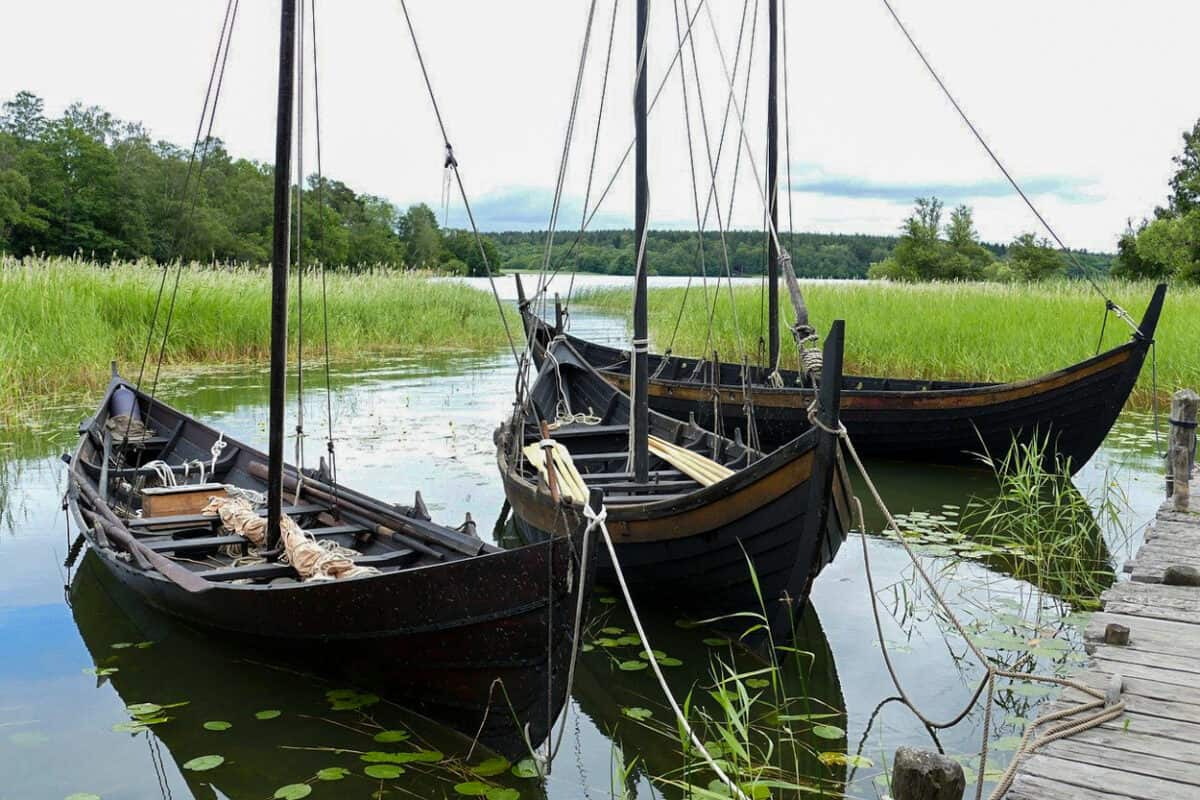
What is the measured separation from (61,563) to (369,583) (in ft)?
12.4

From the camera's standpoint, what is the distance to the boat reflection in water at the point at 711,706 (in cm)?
377

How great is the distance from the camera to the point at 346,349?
17750 mm

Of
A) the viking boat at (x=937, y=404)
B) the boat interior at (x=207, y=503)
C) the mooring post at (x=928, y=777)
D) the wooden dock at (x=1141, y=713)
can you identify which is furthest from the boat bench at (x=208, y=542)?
the mooring post at (x=928, y=777)

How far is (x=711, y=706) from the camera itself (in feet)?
14.7

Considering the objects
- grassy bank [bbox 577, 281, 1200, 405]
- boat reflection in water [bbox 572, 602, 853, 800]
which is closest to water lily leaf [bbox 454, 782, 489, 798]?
boat reflection in water [bbox 572, 602, 853, 800]

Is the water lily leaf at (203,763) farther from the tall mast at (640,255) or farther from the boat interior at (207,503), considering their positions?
the tall mast at (640,255)

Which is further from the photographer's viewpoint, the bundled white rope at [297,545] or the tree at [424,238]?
the tree at [424,238]

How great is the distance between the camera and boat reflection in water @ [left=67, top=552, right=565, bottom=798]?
3797mm

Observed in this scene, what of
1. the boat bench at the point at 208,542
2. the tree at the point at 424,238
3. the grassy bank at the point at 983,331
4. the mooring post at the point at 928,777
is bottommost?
the boat bench at the point at 208,542

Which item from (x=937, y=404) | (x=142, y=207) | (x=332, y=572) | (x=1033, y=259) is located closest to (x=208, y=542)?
(x=332, y=572)

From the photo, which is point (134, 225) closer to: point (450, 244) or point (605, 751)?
point (450, 244)

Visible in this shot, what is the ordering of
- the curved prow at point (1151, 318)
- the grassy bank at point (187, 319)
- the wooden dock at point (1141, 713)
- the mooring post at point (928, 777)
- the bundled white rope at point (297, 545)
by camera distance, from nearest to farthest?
the mooring post at point (928, 777) → the wooden dock at point (1141, 713) → the bundled white rope at point (297, 545) → the curved prow at point (1151, 318) → the grassy bank at point (187, 319)

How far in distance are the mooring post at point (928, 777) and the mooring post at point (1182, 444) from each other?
473cm

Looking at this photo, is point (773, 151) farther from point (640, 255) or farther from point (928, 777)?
point (928, 777)
